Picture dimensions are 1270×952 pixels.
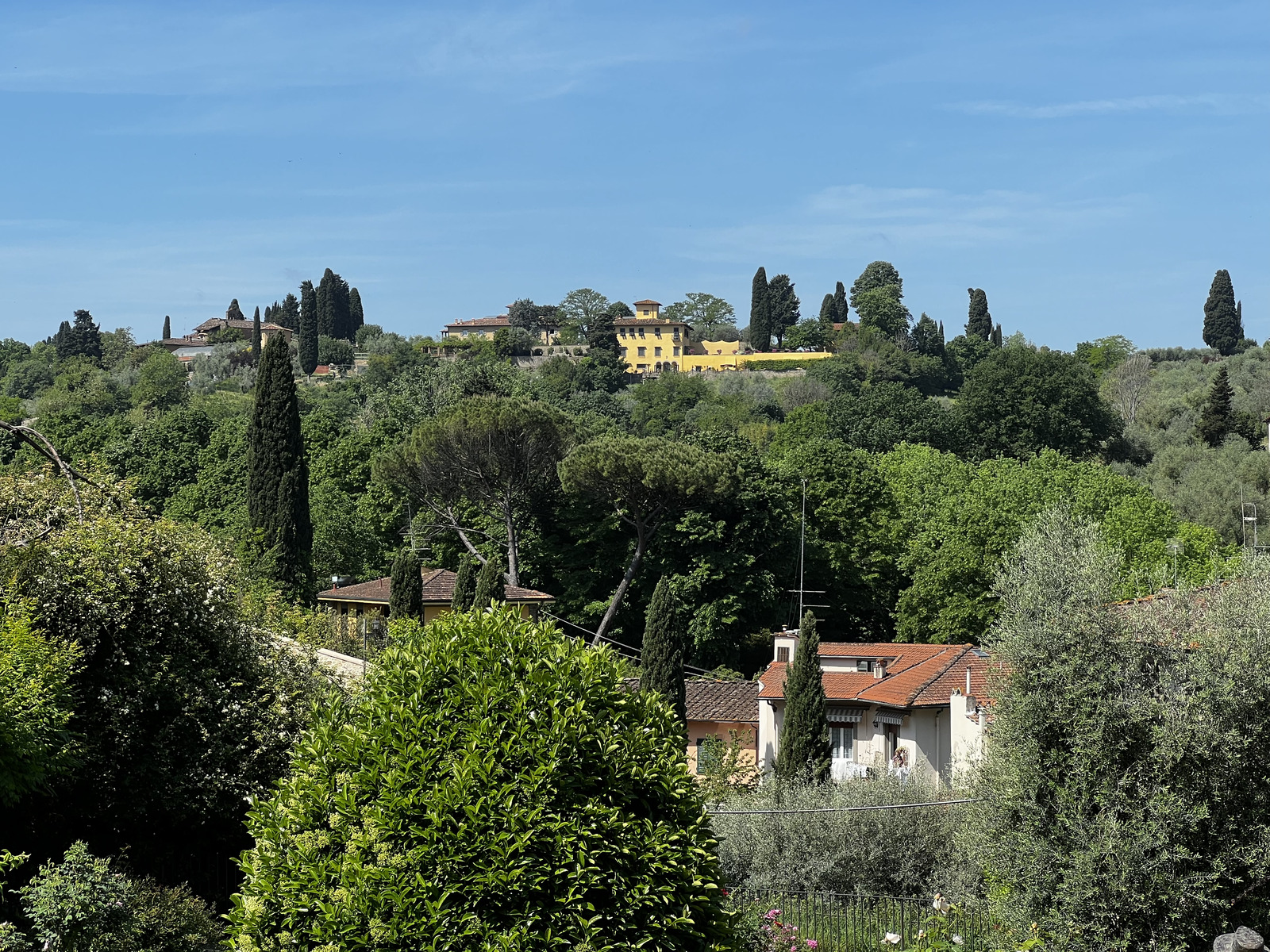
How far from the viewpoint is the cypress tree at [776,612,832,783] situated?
2191cm

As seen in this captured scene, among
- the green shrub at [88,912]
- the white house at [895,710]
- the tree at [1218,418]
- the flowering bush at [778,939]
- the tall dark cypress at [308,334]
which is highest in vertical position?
the tall dark cypress at [308,334]

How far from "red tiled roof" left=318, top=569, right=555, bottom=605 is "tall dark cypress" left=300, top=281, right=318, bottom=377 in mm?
82515

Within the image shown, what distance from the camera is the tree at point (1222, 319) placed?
106812 mm

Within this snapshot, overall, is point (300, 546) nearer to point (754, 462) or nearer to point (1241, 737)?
point (754, 462)

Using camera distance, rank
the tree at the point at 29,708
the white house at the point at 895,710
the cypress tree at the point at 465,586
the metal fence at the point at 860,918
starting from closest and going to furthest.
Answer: the tree at the point at 29,708, the metal fence at the point at 860,918, the white house at the point at 895,710, the cypress tree at the point at 465,586

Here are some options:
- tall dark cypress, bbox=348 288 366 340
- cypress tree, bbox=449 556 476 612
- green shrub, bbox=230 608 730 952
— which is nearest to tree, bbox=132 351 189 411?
tall dark cypress, bbox=348 288 366 340

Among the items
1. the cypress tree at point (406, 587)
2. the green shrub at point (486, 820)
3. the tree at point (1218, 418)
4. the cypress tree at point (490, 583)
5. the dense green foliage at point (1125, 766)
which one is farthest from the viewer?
the tree at point (1218, 418)

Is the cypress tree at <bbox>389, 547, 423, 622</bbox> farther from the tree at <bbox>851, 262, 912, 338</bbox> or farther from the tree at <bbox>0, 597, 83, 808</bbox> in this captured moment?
the tree at <bbox>851, 262, 912, 338</bbox>

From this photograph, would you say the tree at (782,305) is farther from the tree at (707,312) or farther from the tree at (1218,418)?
the tree at (1218,418)

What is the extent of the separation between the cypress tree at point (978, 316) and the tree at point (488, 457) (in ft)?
286

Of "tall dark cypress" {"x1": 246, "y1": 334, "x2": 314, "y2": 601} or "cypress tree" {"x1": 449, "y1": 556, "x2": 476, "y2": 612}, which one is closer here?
"cypress tree" {"x1": 449, "y1": 556, "x2": 476, "y2": 612}

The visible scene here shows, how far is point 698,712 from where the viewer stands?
2895 centimetres

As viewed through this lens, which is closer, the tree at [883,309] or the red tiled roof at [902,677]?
the red tiled roof at [902,677]

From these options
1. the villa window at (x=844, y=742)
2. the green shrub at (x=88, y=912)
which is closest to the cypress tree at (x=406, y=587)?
the villa window at (x=844, y=742)
